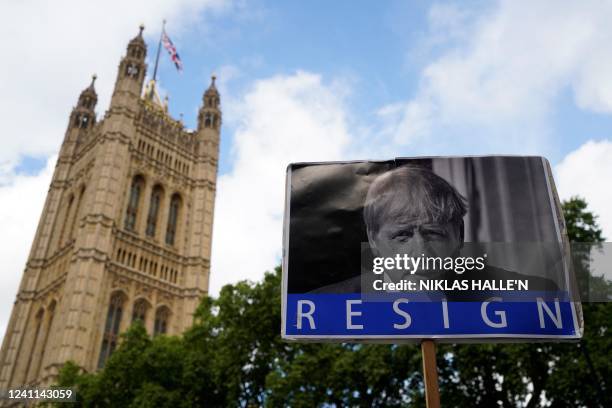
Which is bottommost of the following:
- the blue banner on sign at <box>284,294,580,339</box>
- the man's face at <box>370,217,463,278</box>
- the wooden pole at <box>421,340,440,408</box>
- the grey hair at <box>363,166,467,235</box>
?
the wooden pole at <box>421,340,440,408</box>

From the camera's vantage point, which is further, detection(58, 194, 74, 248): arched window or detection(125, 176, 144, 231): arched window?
detection(58, 194, 74, 248): arched window

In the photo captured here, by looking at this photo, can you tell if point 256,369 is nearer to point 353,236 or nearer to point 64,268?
point 353,236

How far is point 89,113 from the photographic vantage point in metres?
71.8

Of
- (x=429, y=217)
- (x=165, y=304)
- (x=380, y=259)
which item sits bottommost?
(x=380, y=259)

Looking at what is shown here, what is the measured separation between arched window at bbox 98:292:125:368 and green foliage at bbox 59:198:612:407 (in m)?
21.9

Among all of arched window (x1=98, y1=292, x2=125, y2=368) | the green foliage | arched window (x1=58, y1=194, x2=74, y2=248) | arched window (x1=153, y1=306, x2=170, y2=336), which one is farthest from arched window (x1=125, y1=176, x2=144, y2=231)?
the green foliage

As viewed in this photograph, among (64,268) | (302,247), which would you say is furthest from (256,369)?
(64,268)

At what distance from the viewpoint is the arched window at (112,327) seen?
50.1 metres

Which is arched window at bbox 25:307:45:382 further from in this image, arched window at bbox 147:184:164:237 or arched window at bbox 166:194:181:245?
arched window at bbox 166:194:181:245

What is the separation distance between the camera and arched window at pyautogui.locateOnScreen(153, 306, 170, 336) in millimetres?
55250

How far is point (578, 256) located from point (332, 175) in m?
2.40

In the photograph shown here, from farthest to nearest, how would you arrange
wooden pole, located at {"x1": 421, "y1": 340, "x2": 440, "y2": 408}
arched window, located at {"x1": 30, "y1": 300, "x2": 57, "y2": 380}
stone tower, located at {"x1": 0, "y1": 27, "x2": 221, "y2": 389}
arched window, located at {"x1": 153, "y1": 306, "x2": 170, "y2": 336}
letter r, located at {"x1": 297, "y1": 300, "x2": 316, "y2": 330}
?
arched window, located at {"x1": 153, "y1": 306, "x2": 170, "y2": 336} → stone tower, located at {"x1": 0, "y1": 27, "x2": 221, "y2": 389} → arched window, located at {"x1": 30, "y1": 300, "x2": 57, "y2": 380} → letter r, located at {"x1": 297, "y1": 300, "x2": 316, "y2": 330} → wooden pole, located at {"x1": 421, "y1": 340, "x2": 440, "y2": 408}

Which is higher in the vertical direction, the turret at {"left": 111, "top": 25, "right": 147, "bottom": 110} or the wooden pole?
the turret at {"left": 111, "top": 25, "right": 147, "bottom": 110}

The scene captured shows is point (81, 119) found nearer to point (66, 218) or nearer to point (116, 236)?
point (66, 218)
